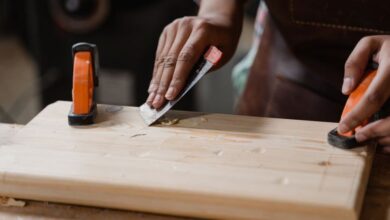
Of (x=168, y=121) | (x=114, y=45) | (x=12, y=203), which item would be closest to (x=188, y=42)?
Result: (x=168, y=121)

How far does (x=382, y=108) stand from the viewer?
2.90ft

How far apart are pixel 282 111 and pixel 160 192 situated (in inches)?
23.1

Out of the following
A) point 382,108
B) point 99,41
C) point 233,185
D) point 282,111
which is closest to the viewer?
point 233,185

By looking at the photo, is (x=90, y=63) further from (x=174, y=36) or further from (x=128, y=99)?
(x=128, y=99)

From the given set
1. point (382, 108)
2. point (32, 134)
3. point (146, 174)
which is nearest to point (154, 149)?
point (146, 174)

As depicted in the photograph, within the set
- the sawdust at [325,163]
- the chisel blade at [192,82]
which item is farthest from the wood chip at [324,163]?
the chisel blade at [192,82]

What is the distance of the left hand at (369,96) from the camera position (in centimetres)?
84

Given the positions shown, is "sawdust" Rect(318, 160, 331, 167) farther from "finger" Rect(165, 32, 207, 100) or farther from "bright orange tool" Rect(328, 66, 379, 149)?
"finger" Rect(165, 32, 207, 100)

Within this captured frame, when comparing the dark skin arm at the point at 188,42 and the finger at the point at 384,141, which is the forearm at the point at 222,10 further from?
the finger at the point at 384,141

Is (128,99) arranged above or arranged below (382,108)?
below

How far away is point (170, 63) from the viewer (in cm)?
Result: 102

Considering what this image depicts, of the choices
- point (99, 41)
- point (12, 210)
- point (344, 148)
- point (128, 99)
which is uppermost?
point (344, 148)

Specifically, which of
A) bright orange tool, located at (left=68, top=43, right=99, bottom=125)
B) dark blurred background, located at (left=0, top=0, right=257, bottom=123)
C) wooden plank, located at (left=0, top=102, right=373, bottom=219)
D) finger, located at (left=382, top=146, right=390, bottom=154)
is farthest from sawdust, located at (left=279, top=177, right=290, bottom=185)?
dark blurred background, located at (left=0, top=0, right=257, bottom=123)

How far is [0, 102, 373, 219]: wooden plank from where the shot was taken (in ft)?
2.44
